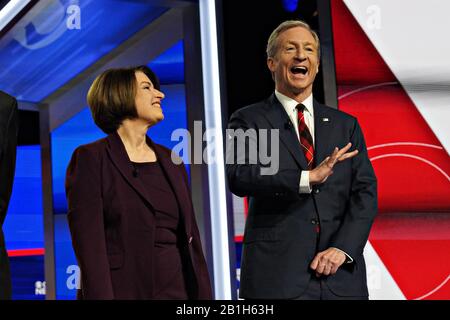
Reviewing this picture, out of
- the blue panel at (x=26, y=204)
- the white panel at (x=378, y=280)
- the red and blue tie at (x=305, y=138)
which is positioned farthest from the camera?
the blue panel at (x=26, y=204)

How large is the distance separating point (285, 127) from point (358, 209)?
0.41 metres

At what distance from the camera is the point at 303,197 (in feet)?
9.80

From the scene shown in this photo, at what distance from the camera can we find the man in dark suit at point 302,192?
290cm

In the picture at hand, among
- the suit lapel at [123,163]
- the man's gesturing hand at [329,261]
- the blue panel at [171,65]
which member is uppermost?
the blue panel at [171,65]

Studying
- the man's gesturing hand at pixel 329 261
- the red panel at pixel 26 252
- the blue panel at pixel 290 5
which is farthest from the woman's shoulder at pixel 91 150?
the red panel at pixel 26 252

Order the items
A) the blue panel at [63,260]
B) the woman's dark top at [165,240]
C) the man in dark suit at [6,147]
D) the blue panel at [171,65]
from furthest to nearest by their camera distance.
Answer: the blue panel at [63,260] < the blue panel at [171,65] < the woman's dark top at [165,240] < the man in dark suit at [6,147]

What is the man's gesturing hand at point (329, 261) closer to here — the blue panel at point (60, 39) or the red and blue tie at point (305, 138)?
the red and blue tie at point (305, 138)

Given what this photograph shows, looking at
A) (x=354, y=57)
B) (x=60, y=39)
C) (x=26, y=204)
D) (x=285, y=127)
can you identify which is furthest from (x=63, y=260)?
(x=285, y=127)

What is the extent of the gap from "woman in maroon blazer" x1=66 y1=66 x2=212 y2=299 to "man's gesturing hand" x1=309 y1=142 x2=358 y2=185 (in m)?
0.48

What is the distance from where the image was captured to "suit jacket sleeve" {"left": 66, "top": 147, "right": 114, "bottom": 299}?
9.14 feet

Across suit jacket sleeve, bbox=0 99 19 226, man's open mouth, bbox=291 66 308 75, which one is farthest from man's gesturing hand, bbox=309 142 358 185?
suit jacket sleeve, bbox=0 99 19 226

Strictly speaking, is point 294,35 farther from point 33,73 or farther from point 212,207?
point 33,73

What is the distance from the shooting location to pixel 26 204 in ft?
18.7

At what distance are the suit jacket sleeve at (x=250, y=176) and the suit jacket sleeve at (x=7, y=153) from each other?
2.65ft
